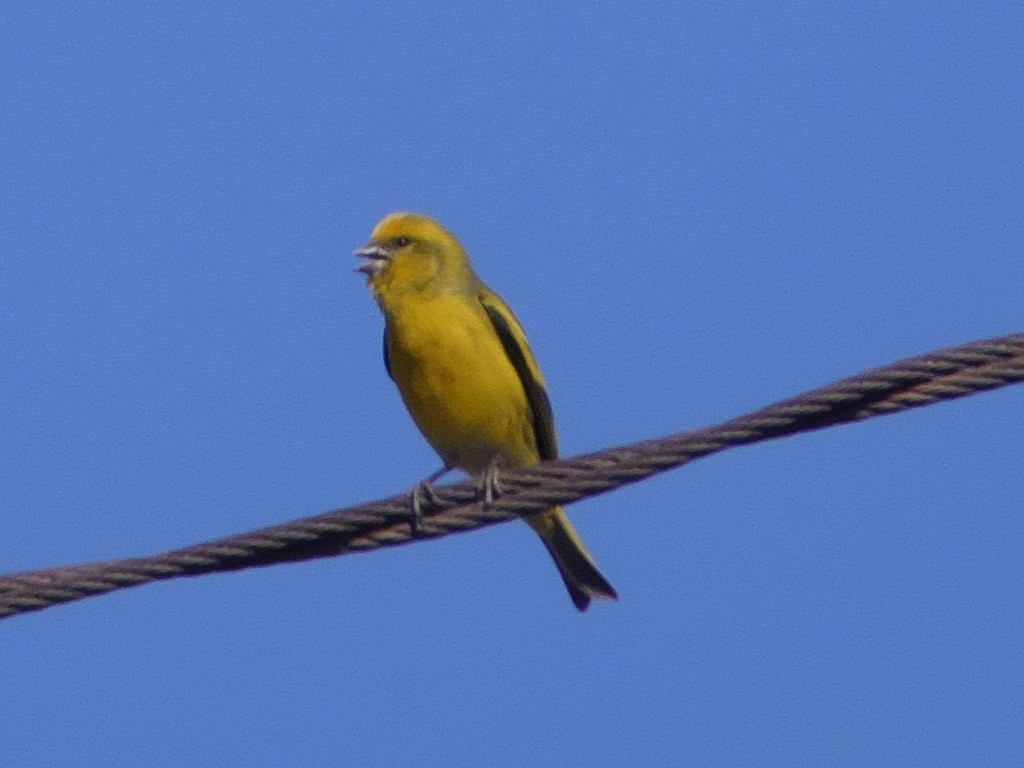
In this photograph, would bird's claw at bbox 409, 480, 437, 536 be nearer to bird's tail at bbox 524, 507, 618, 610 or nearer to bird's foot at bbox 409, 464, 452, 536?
bird's foot at bbox 409, 464, 452, 536

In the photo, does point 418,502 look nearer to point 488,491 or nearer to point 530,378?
point 488,491

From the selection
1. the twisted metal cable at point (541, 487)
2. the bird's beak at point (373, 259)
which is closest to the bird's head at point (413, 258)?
the bird's beak at point (373, 259)

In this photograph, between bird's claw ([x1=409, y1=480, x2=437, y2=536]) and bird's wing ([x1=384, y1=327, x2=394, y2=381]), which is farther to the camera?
bird's wing ([x1=384, y1=327, x2=394, y2=381])

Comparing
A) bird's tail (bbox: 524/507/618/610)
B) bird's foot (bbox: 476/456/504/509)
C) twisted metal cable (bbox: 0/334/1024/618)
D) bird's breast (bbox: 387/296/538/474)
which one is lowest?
twisted metal cable (bbox: 0/334/1024/618)

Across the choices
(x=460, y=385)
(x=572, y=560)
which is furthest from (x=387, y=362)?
(x=572, y=560)

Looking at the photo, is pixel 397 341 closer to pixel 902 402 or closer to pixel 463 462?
pixel 463 462

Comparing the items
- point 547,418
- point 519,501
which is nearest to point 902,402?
point 519,501

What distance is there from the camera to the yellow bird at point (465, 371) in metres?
8.72

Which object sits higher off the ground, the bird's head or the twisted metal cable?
the bird's head

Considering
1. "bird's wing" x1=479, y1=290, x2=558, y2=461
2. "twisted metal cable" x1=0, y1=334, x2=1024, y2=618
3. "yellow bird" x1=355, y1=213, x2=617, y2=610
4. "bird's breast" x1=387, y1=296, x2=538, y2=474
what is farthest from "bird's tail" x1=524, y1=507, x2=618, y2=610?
"twisted metal cable" x1=0, y1=334, x2=1024, y2=618

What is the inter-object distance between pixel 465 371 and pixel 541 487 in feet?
9.15

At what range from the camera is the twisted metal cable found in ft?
16.8

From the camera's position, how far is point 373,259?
941 cm

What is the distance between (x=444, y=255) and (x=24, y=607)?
418 centimetres
